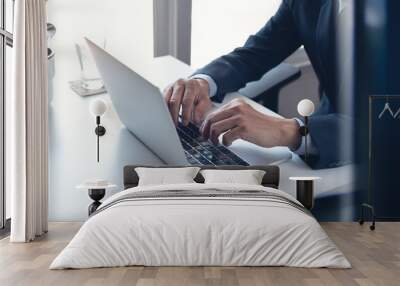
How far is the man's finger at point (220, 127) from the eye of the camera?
7.60 meters

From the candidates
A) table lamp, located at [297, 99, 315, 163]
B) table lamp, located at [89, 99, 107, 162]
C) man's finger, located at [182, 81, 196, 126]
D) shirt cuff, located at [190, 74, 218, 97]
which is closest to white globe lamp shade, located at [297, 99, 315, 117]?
table lamp, located at [297, 99, 315, 163]

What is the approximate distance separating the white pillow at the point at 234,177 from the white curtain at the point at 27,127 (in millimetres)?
1972

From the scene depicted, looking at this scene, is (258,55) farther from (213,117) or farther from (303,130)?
(303,130)

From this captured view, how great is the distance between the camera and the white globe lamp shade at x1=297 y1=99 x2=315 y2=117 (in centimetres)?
734

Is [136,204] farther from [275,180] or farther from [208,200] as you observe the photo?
[275,180]

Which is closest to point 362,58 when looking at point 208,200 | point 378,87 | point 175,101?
point 378,87

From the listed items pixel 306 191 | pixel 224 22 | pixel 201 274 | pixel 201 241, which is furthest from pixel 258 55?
pixel 201 274

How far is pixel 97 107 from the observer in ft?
24.2

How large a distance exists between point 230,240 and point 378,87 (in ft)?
12.7

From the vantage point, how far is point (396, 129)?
7.69 metres

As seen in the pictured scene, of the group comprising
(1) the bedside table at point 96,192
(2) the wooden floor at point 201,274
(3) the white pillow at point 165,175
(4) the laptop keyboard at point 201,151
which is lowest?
(2) the wooden floor at point 201,274

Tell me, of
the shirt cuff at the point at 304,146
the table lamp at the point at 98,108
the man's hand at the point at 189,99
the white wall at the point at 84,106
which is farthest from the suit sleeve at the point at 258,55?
the table lamp at the point at 98,108

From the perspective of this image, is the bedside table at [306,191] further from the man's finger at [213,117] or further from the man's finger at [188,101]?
the man's finger at [188,101]

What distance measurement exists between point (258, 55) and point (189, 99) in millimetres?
1073
